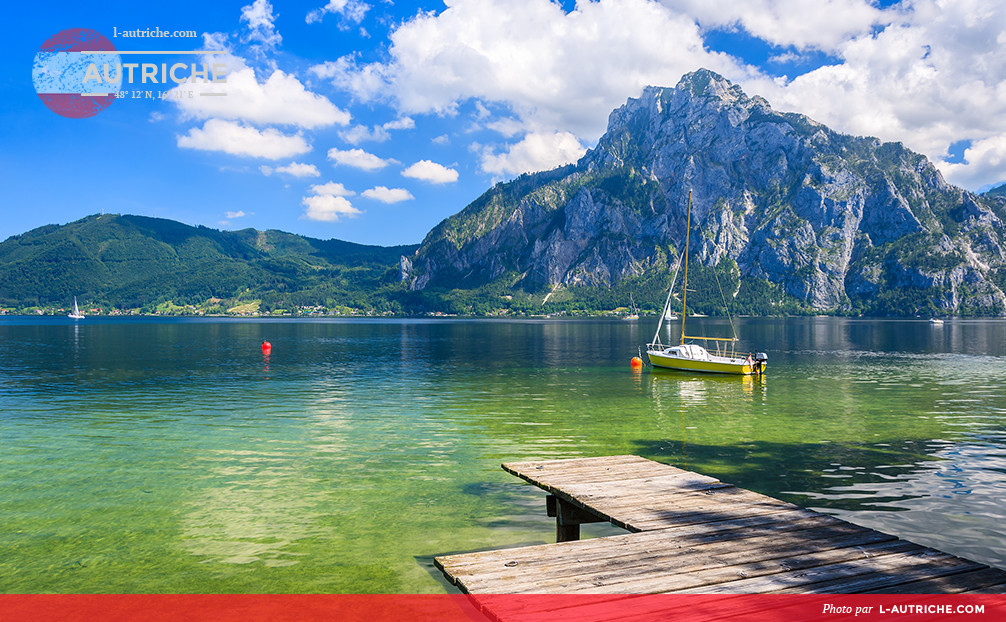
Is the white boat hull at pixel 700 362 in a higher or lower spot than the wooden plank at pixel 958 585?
lower

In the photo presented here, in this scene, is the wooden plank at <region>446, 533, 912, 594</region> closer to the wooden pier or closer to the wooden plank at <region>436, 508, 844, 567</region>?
the wooden pier

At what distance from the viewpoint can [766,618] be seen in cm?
769

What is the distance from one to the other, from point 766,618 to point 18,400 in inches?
2084

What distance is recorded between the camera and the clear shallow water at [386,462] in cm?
1517

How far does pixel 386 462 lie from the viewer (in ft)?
83.9

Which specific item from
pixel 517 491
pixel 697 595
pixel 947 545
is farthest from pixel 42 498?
pixel 947 545

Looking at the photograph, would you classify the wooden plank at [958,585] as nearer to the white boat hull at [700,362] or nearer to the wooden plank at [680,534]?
the wooden plank at [680,534]

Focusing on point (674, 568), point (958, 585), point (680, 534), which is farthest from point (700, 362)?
point (674, 568)

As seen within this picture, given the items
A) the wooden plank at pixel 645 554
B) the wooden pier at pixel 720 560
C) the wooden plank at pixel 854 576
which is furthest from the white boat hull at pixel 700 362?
the wooden plank at pixel 854 576

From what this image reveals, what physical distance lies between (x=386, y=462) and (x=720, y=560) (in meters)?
18.3

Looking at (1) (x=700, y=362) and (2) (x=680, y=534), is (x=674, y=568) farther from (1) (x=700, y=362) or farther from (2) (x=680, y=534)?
(1) (x=700, y=362)

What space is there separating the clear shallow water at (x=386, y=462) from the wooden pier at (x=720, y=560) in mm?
→ 5126

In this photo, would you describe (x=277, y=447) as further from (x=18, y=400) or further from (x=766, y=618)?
(x=18, y=400)

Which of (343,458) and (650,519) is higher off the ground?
(650,519)
